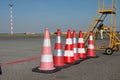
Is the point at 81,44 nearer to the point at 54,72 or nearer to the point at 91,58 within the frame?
the point at 91,58

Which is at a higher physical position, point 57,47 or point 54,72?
point 57,47

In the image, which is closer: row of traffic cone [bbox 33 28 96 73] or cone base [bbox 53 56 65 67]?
row of traffic cone [bbox 33 28 96 73]

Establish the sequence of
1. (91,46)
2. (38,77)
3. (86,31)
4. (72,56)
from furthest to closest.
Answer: (86,31) < (91,46) < (72,56) < (38,77)

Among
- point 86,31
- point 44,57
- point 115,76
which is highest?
point 86,31

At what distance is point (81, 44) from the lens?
1119 centimetres

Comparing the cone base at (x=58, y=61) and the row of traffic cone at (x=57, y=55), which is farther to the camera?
the cone base at (x=58, y=61)

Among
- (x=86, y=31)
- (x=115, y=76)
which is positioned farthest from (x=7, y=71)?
(x=86, y=31)

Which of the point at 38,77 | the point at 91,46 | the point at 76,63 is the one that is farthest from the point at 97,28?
the point at 38,77

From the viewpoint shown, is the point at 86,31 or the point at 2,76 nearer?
the point at 2,76

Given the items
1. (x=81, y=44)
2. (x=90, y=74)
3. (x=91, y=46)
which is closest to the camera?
(x=90, y=74)

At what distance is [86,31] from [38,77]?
31.8 feet

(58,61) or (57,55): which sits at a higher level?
(57,55)

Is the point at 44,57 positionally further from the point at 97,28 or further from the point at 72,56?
the point at 97,28

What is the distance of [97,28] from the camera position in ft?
54.2
